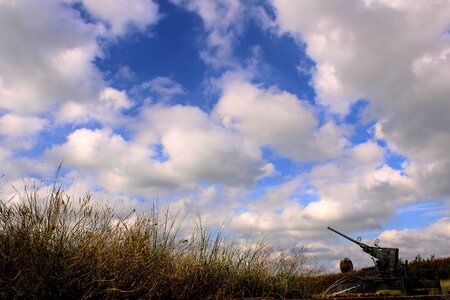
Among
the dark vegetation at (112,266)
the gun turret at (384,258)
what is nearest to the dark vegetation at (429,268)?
the gun turret at (384,258)

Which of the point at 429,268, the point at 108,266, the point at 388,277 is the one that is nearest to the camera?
the point at 108,266

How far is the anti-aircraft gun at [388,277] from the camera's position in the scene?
48.1 feet

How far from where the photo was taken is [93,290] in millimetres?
5672

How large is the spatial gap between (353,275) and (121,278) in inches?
595

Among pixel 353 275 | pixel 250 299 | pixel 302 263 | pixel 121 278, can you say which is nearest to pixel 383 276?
pixel 353 275

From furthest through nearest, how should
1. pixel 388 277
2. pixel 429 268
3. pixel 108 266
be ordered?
pixel 429 268
pixel 388 277
pixel 108 266

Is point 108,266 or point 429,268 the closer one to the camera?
point 108,266

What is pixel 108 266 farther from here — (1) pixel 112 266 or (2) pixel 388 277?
(2) pixel 388 277

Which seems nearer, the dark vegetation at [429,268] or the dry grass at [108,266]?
the dry grass at [108,266]

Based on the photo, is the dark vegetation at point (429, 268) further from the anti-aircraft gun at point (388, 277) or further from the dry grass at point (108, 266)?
the dry grass at point (108, 266)

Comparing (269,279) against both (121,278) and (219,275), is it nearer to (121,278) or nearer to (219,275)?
(219,275)

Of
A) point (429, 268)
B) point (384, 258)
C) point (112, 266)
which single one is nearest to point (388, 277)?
point (384, 258)


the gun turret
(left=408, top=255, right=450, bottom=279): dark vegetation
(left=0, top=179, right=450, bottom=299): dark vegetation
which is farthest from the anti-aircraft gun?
(left=0, top=179, right=450, bottom=299): dark vegetation

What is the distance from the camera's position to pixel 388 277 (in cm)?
1531
